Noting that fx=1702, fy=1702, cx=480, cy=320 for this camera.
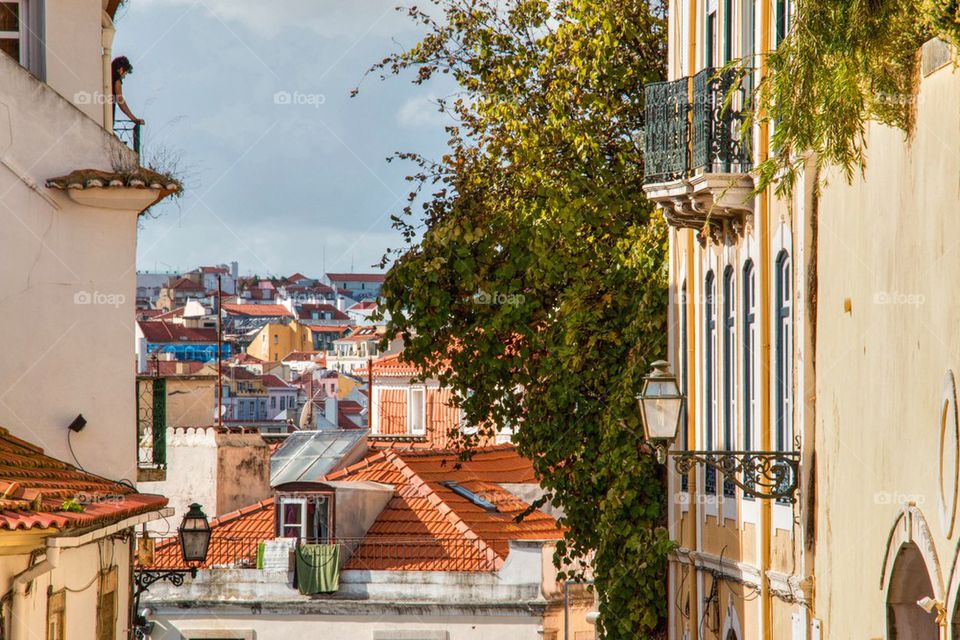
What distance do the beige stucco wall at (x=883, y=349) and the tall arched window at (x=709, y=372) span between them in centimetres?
395

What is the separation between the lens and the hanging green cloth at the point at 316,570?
29.8 metres

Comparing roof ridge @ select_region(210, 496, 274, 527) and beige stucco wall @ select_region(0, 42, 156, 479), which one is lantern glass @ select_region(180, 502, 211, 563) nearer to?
beige stucco wall @ select_region(0, 42, 156, 479)

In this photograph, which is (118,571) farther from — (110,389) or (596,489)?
(596,489)

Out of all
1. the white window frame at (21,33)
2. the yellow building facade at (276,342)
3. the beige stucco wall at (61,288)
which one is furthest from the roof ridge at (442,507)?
the yellow building facade at (276,342)

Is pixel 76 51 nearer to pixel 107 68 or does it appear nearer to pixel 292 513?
pixel 107 68

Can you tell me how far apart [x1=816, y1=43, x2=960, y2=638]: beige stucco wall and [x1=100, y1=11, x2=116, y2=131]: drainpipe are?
784 cm

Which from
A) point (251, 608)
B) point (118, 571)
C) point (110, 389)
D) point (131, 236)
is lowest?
point (251, 608)

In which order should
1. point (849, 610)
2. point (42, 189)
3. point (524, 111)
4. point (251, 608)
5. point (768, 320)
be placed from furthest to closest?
point (251, 608)
point (524, 111)
point (42, 189)
point (768, 320)
point (849, 610)

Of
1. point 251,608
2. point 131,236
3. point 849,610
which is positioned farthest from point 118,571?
point 251,608

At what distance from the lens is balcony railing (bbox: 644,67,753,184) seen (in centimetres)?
1445

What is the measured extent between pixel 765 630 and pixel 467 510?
746 inches

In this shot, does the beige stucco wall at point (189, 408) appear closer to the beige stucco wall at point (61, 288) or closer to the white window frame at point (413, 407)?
the white window frame at point (413, 407)

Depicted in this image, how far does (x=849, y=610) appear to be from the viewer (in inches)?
434

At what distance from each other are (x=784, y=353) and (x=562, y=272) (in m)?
7.41
